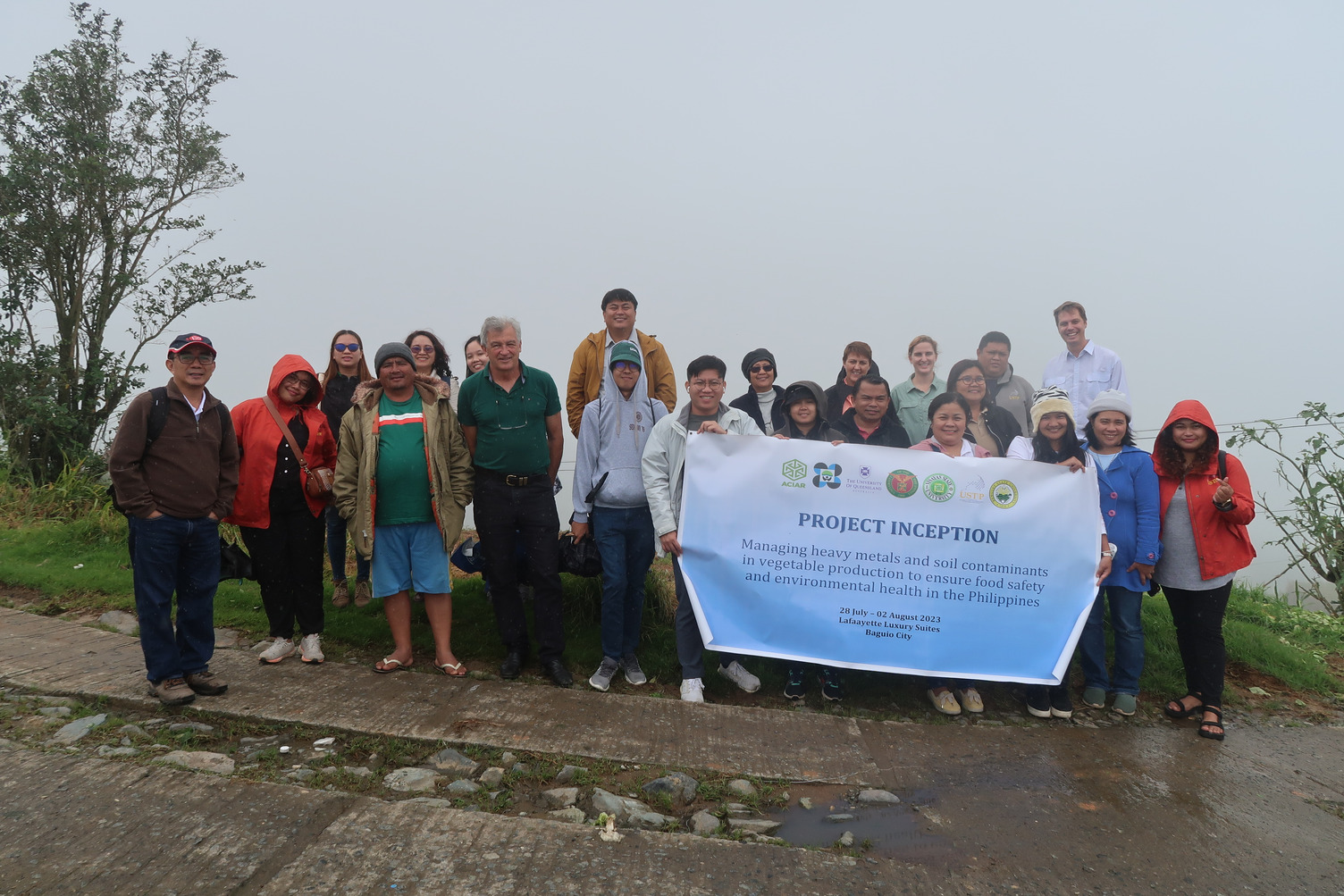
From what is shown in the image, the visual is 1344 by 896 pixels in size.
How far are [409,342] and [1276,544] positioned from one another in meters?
8.38

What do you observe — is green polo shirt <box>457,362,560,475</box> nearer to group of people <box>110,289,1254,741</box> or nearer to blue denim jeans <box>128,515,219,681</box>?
group of people <box>110,289,1254,741</box>

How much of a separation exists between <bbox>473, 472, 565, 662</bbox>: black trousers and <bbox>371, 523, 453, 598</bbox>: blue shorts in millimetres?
279

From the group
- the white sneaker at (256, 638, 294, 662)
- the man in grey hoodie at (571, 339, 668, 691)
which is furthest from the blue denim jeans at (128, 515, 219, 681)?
the man in grey hoodie at (571, 339, 668, 691)

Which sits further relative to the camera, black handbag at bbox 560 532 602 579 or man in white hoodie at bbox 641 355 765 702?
black handbag at bbox 560 532 602 579

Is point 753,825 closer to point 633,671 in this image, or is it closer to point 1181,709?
point 633,671

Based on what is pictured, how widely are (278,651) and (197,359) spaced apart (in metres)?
1.82

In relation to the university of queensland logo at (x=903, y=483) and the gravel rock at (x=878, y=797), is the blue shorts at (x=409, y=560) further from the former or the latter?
the university of queensland logo at (x=903, y=483)

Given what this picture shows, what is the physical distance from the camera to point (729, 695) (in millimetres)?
4516

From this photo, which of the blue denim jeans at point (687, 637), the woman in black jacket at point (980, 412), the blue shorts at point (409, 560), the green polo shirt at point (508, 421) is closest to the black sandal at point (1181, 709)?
the woman in black jacket at point (980, 412)

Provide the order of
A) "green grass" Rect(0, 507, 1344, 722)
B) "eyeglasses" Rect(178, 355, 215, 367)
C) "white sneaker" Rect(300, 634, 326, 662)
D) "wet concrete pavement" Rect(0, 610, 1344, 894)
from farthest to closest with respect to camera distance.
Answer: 1. "green grass" Rect(0, 507, 1344, 722)
2. "white sneaker" Rect(300, 634, 326, 662)
3. "eyeglasses" Rect(178, 355, 215, 367)
4. "wet concrete pavement" Rect(0, 610, 1344, 894)

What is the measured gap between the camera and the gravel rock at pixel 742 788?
3.28m

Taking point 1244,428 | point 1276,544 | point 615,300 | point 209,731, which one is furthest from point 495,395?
point 1276,544

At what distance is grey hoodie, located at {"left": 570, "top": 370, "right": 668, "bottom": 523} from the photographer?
4441 mm

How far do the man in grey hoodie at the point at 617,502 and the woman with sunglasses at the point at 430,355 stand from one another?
1.29 m
